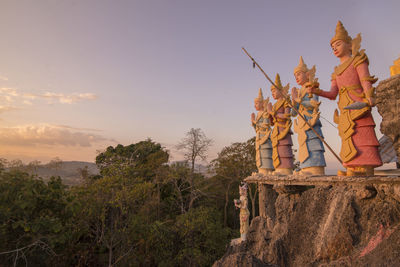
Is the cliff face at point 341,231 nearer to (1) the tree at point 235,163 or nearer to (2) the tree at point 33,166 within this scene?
(2) the tree at point 33,166

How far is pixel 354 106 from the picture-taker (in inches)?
171

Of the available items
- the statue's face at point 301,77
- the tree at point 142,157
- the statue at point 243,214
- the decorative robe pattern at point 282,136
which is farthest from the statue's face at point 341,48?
the tree at point 142,157

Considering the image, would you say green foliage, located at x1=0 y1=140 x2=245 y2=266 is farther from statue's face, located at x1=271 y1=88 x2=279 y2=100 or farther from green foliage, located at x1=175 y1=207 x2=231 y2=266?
statue's face, located at x1=271 y1=88 x2=279 y2=100

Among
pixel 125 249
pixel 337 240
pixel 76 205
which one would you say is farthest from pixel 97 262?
pixel 337 240

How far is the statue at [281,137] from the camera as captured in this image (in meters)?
7.65

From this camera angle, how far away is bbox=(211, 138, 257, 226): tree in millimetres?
18375

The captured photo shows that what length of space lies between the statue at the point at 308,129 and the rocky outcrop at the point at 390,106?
2.55m

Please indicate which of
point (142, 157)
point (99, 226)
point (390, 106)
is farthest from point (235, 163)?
point (390, 106)

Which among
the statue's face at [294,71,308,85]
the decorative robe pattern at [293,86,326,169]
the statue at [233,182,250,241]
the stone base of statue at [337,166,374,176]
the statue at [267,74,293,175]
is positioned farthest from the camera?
the statue at [233,182,250,241]

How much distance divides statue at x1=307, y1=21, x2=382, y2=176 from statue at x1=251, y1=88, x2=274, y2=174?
13.7 feet

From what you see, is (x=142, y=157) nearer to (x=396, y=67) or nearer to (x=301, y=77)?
(x=301, y=77)

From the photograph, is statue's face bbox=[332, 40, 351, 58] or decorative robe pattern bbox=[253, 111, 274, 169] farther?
decorative robe pattern bbox=[253, 111, 274, 169]

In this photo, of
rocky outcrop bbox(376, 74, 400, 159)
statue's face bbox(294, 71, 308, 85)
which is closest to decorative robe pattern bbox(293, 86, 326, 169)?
statue's face bbox(294, 71, 308, 85)

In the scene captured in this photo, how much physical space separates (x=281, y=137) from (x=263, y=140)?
131 cm
